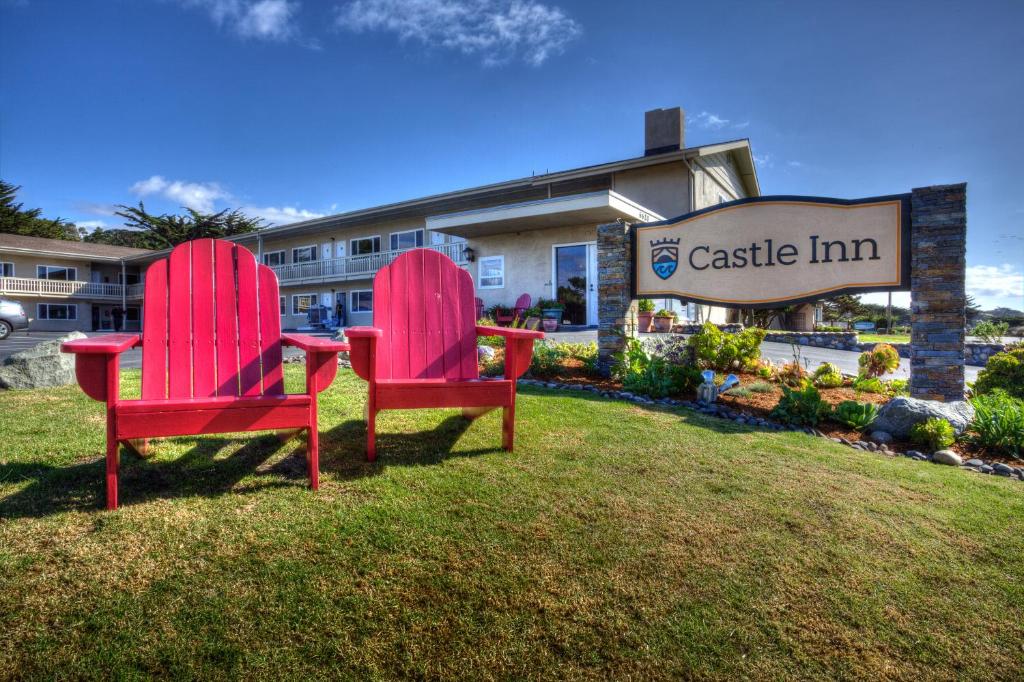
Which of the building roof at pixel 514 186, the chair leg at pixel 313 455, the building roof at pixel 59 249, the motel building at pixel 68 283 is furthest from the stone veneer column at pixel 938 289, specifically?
the motel building at pixel 68 283

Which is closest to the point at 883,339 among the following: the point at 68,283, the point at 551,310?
the point at 551,310

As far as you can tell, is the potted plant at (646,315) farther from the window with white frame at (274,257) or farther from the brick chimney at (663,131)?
the window with white frame at (274,257)

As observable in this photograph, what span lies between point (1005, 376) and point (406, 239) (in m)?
17.8

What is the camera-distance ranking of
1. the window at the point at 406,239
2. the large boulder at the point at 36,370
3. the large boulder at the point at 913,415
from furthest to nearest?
the window at the point at 406,239, the large boulder at the point at 36,370, the large boulder at the point at 913,415

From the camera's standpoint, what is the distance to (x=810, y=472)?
286cm

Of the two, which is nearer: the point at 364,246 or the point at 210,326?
the point at 210,326

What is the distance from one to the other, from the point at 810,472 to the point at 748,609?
1.73 metres

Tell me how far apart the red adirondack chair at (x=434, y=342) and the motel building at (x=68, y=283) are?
29833mm

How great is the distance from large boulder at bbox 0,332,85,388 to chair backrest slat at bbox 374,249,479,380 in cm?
447

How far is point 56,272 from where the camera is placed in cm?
2664

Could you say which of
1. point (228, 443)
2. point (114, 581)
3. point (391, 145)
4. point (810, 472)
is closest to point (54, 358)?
point (228, 443)

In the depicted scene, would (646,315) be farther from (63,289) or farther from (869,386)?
(63,289)

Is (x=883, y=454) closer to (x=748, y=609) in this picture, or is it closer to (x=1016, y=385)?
(x=748, y=609)

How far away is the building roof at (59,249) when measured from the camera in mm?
24411
